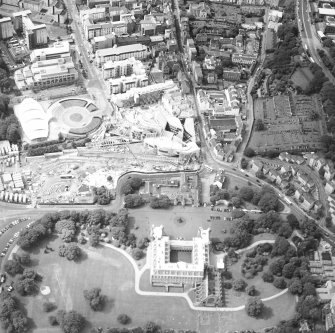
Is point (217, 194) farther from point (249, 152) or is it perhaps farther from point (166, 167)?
point (249, 152)

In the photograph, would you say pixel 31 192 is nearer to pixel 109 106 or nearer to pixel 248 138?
pixel 109 106

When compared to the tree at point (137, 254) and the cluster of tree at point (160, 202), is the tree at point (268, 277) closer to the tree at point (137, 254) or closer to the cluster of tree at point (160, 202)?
the tree at point (137, 254)

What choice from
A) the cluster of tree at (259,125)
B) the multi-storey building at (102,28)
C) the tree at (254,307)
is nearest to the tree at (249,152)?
the cluster of tree at (259,125)

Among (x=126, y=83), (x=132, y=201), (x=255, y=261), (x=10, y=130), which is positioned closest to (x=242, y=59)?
(x=126, y=83)

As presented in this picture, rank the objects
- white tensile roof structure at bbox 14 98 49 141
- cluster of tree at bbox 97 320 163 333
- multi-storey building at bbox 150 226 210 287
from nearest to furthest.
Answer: cluster of tree at bbox 97 320 163 333 < multi-storey building at bbox 150 226 210 287 < white tensile roof structure at bbox 14 98 49 141

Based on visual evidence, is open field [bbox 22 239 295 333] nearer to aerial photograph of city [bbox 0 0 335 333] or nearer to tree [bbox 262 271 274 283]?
aerial photograph of city [bbox 0 0 335 333]

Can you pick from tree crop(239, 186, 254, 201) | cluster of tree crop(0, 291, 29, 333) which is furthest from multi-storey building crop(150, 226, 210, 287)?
cluster of tree crop(0, 291, 29, 333)
